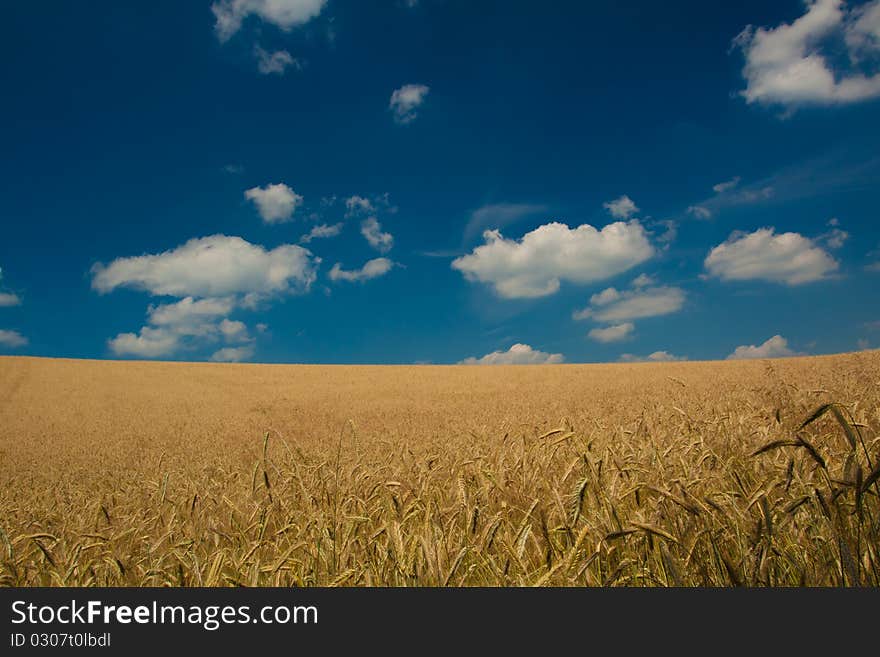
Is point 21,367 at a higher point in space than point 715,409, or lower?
higher

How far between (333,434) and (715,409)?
722 cm

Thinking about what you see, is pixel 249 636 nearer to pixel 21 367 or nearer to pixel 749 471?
pixel 749 471

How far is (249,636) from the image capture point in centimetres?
148

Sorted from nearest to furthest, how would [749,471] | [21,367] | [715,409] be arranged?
[749,471] → [715,409] → [21,367]

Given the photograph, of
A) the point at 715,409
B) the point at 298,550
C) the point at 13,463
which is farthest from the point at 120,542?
the point at 13,463

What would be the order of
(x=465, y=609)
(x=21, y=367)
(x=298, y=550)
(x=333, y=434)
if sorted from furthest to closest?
(x=21, y=367) → (x=333, y=434) → (x=298, y=550) → (x=465, y=609)

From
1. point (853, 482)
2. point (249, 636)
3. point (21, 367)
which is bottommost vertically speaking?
point (249, 636)

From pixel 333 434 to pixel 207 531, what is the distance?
7.60 metres

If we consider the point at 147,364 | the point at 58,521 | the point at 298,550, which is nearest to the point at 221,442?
the point at 58,521

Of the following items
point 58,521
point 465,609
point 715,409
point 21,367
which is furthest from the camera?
point 21,367

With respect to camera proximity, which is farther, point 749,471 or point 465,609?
point 749,471

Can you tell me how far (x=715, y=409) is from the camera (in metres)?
6.24

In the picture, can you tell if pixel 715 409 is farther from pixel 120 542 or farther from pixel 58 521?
pixel 58 521

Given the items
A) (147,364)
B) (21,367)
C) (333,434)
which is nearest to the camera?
(333,434)
